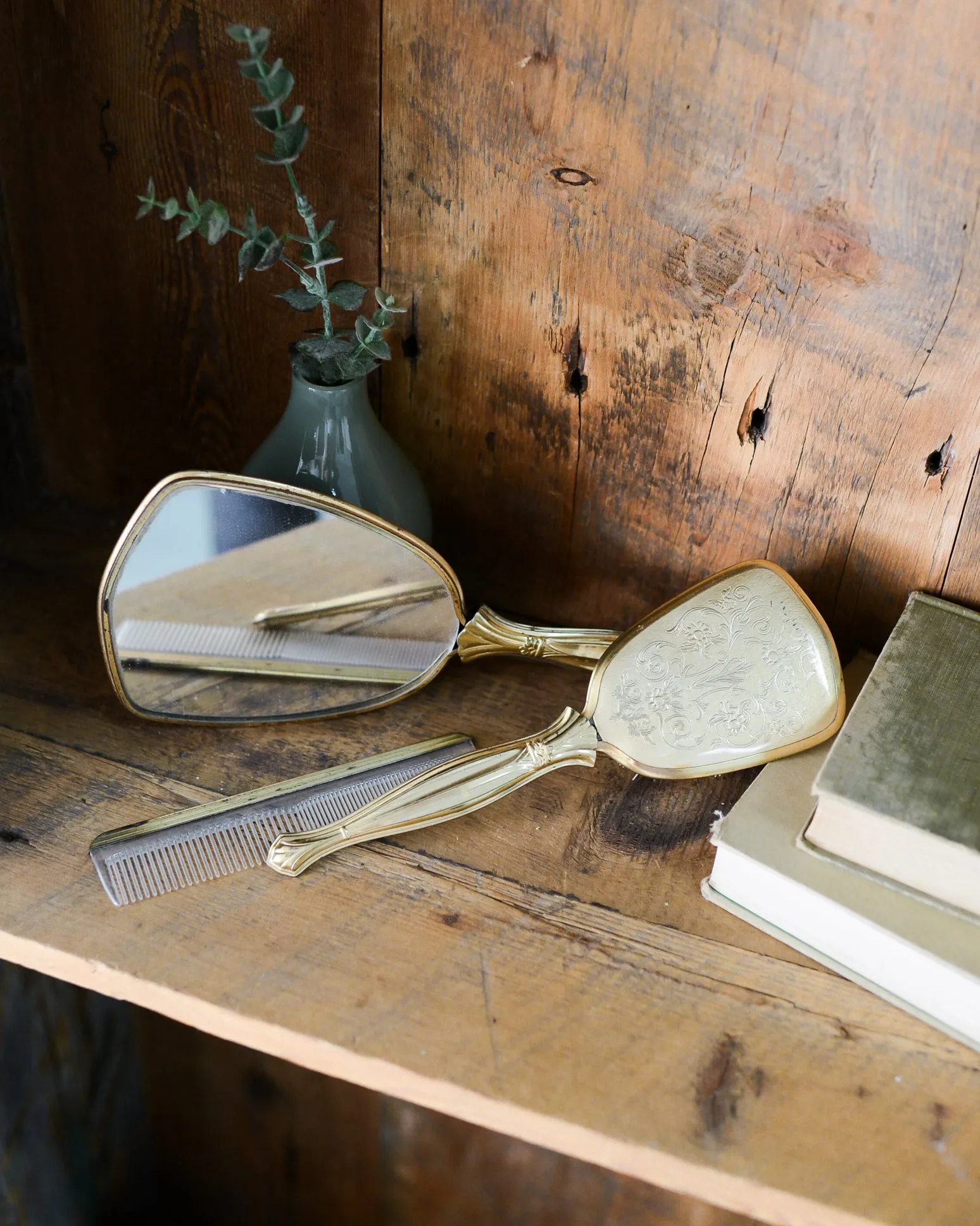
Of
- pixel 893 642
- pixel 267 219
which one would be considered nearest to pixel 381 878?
pixel 893 642

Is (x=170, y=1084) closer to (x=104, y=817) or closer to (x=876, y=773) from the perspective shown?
(x=104, y=817)

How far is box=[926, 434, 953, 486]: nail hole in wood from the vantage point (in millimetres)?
643

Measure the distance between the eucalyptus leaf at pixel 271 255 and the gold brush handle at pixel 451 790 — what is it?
12.4 inches

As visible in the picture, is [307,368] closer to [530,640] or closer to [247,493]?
[247,493]

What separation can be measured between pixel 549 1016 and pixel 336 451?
1.21 ft

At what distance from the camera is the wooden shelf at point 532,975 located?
0.52 meters

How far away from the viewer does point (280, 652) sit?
0.73 metres

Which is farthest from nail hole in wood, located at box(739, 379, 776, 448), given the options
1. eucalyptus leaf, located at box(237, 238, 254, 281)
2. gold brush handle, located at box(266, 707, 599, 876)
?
eucalyptus leaf, located at box(237, 238, 254, 281)

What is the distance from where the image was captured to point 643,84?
1.96 ft

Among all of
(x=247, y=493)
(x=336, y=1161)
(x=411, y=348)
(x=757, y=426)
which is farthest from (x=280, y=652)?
(x=336, y=1161)

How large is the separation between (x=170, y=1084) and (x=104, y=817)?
0.62 m

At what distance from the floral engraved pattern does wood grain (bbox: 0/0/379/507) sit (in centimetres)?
33

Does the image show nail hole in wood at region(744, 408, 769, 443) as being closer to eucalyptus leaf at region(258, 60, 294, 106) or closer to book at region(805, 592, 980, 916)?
book at region(805, 592, 980, 916)

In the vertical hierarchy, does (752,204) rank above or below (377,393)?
above
